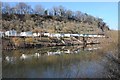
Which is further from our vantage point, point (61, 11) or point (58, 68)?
point (61, 11)

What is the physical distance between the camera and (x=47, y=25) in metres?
34.2

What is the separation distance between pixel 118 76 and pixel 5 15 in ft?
89.6

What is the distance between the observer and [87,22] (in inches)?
1451

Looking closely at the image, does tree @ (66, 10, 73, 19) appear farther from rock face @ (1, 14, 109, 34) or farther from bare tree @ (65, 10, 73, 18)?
rock face @ (1, 14, 109, 34)

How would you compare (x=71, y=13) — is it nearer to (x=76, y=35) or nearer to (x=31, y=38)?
(x=76, y=35)

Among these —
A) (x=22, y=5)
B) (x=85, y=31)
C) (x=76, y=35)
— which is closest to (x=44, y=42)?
(x=76, y=35)

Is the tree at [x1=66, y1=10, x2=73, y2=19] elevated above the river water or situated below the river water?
above

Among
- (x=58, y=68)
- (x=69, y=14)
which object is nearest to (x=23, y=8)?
(x=69, y=14)

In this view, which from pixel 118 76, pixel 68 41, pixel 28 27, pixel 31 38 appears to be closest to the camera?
pixel 118 76

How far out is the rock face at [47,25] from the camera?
30044mm

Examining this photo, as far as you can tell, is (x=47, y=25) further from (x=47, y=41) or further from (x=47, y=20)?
(x=47, y=41)

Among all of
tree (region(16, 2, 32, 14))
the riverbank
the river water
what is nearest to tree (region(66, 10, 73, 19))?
tree (region(16, 2, 32, 14))

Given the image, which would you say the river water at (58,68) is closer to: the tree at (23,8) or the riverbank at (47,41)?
the riverbank at (47,41)

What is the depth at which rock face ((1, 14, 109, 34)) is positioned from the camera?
30044 millimetres
